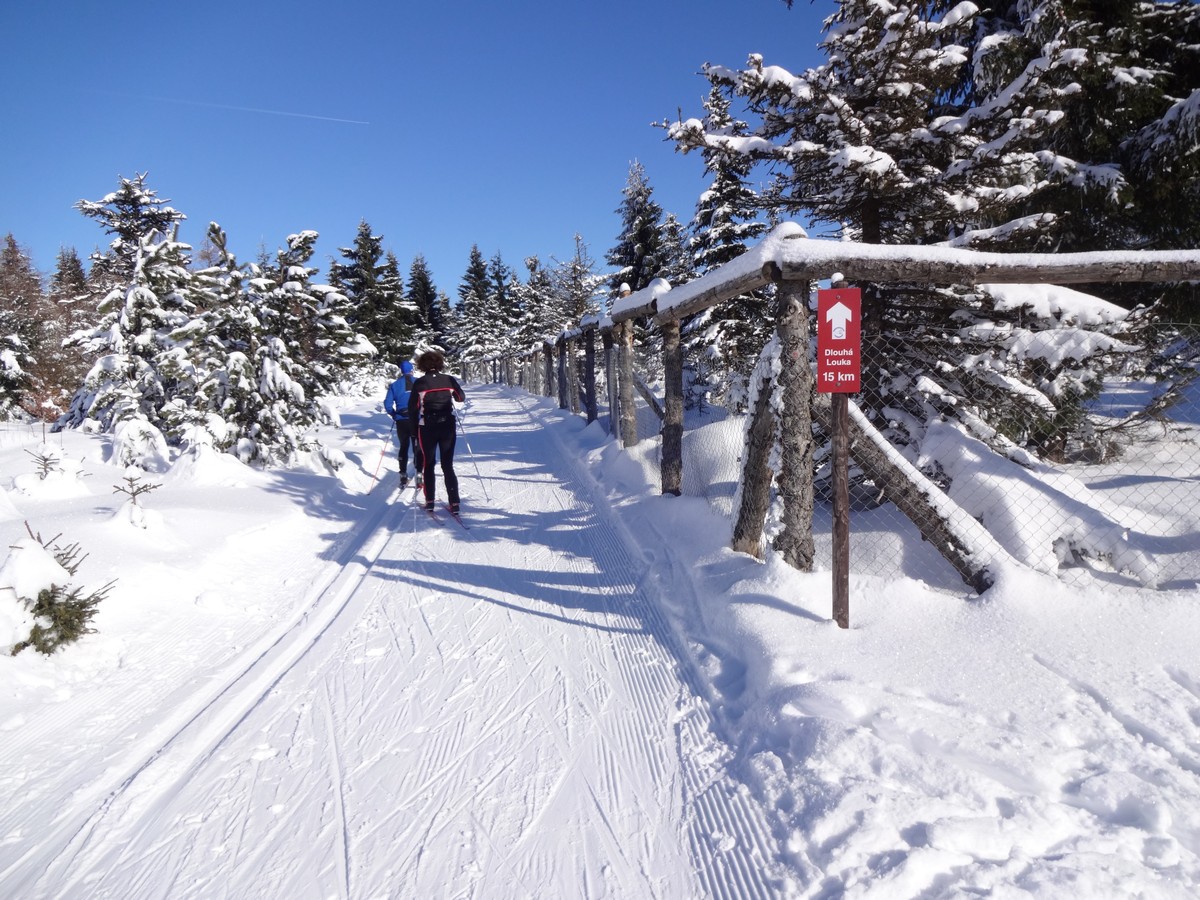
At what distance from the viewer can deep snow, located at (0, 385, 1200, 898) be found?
2205 mm

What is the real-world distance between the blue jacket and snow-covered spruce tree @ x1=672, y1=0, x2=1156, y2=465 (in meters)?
5.97

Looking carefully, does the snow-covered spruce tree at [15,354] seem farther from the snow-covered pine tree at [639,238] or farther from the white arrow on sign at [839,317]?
the white arrow on sign at [839,317]

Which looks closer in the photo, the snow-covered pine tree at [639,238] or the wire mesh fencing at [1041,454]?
the wire mesh fencing at [1041,454]

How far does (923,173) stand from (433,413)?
20.0 feet

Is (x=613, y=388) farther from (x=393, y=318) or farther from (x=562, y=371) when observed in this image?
(x=393, y=318)

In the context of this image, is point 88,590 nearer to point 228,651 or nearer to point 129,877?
point 228,651

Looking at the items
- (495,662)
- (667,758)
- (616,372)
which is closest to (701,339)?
(616,372)

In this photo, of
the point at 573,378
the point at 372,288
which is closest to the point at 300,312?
the point at 573,378

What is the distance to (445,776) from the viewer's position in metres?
2.81

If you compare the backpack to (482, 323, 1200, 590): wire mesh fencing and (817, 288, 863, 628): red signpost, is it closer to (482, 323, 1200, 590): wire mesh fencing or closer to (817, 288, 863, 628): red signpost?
(482, 323, 1200, 590): wire mesh fencing

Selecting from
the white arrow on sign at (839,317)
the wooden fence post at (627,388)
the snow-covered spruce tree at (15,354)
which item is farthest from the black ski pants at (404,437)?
the snow-covered spruce tree at (15,354)

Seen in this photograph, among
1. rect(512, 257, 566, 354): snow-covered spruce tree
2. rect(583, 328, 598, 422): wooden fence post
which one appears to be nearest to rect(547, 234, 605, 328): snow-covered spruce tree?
rect(512, 257, 566, 354): snow-covered spruce tree

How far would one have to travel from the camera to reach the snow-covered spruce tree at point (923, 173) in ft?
16.3

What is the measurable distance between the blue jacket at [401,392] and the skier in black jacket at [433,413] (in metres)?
1.76
